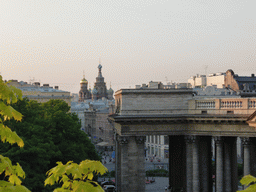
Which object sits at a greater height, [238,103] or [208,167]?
[238,103]

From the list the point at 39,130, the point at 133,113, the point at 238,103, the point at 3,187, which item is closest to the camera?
the point at 3,187

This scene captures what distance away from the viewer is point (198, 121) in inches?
1535

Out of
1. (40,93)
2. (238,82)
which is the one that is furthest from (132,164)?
(40,93)

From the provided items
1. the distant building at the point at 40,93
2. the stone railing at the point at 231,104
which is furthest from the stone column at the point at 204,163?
the distant building at the point at 40,93

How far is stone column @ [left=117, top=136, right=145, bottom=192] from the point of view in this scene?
129ft

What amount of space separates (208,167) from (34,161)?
17.3m

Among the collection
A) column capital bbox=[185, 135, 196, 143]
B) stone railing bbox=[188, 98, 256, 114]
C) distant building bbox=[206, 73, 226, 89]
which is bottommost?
column capital bbox=[185, 135, 196, 143]

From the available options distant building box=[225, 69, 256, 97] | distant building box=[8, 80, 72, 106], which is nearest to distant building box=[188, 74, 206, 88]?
distant building box=[225, 69, 256, 97]

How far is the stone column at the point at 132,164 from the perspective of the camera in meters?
39.2

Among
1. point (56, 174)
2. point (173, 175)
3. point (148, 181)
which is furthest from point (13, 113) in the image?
point (148, 181)

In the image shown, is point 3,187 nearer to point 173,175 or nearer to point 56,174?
point 56,174

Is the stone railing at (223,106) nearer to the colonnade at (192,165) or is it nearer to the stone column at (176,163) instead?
the colonnade at (192,165)

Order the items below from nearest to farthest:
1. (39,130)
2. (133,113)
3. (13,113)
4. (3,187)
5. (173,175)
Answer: (3,187) < (13,113) < (133,113) < (39,130) < (173,175)

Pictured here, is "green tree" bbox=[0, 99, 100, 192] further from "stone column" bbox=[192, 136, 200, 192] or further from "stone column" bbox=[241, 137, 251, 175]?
"stone column" bbox=[241, 137, 251, 175]
